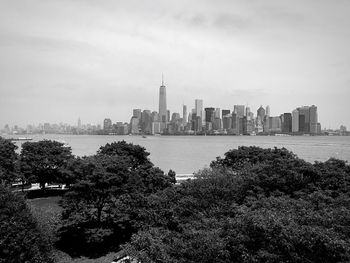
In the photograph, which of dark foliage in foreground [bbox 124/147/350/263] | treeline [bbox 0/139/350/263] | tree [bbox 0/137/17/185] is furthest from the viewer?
tree [bbox 0/137/17/185]

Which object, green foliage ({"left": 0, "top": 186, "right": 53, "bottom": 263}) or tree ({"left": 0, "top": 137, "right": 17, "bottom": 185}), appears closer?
green foliage ({"left": 0, "top": 186, "right": 53, "bottom": 263})

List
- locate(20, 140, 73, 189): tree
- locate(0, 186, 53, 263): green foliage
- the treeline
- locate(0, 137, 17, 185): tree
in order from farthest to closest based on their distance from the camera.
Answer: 1. locate(20, 140, 73, 189): tree
2. locate(0, 137, 17, 185): tree
3. locate(0, 186, 53, 263): green foliage
4. the treeline

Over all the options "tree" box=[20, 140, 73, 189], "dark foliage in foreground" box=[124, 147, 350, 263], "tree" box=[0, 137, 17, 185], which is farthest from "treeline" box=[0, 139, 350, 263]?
"tree" box=[20, 140, 73, 189]

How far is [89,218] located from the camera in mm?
24922

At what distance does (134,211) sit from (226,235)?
34.1ft

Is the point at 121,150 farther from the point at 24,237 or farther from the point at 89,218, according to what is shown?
the point at 24,237

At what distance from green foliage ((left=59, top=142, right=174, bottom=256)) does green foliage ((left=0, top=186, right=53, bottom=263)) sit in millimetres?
6668

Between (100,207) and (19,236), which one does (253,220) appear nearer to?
(19,236)

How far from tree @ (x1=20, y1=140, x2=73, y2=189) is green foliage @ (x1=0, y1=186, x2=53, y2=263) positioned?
68.0 feet

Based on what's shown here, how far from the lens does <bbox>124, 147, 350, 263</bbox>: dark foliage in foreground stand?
11.4m

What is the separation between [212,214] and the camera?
58.1 ft

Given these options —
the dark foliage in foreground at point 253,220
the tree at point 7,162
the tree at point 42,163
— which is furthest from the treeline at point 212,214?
the tree at point 42,163

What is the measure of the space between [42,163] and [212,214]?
27082 millimetres

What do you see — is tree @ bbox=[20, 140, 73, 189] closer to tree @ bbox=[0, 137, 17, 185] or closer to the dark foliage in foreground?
tree @ bbox=[0, 137, 17, 185]
